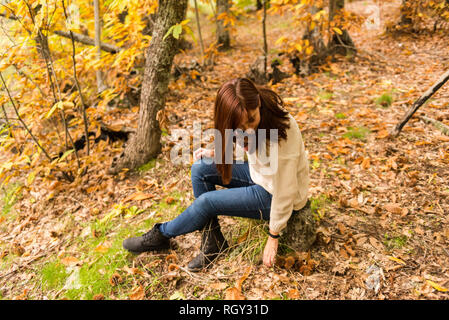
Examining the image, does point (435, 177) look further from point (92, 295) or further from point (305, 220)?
point (92, 295)

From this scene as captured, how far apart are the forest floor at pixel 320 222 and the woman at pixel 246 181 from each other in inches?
8.1

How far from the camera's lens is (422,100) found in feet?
9.55

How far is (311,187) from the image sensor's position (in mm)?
2785

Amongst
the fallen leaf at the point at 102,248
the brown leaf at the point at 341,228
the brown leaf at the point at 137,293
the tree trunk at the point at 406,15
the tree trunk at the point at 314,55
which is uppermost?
the tree trunk at the point at 406,15

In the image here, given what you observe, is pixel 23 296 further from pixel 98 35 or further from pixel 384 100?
pixel 384 100

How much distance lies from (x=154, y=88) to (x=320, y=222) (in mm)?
2275

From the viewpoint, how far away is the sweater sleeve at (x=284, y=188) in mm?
1731

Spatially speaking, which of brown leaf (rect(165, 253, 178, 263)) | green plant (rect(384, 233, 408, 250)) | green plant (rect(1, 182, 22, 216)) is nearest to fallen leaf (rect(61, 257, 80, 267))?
brown leaf (rect(165, 253, 178, 263))

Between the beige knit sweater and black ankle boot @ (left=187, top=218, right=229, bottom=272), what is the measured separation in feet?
1.70

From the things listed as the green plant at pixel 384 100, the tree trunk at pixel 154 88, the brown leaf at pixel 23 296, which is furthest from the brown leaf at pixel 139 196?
the green plant at pixel 384 100

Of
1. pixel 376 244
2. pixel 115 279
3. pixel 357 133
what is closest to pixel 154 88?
pixel 115 279

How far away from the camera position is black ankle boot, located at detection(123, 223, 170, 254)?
7.42ft

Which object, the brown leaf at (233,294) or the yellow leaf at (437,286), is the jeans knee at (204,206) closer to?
the brown leaf at (233,294)

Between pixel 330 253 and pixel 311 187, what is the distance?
0.80 meters
